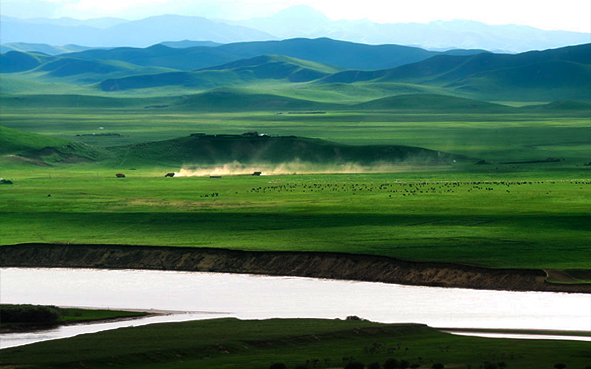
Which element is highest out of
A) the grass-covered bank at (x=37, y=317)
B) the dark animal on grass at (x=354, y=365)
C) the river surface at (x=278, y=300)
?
the dark animal on grass at (x=354, y=365)

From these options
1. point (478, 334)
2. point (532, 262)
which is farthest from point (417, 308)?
point (532, 262)

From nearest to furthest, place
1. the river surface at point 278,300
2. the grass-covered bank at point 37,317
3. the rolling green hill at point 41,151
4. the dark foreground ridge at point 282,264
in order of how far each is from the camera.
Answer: the river surface at point 278,300, the grass-covered bank at point 37,317, the dark foreground ridge at point 282,264, the rolling green hill at point 41,151

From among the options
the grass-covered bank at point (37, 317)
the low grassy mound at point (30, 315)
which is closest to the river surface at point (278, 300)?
the grass-covered bank at point (37, 317)

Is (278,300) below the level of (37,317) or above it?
below

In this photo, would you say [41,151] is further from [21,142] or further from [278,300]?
[278,300]

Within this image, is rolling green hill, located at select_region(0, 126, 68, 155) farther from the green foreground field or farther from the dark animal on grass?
the dark animal on grass

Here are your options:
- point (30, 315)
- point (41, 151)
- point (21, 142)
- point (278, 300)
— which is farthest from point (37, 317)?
point (21, 142)

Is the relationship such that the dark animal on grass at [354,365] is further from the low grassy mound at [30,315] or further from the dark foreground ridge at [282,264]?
the dark foreground ridge at [282,264]
